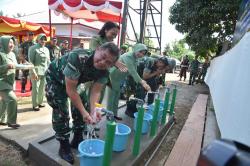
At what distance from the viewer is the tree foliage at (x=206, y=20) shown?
11281 mm

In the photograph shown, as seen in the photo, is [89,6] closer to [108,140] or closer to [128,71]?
[128,71]

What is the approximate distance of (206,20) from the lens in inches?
476

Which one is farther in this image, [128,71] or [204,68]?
[204,68]

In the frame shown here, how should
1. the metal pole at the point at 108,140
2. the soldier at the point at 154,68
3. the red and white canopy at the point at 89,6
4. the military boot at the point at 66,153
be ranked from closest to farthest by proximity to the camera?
the metal pole at the point at 108,140 → the military boot at the point at 66,153 → the soldier at the point at 154,68 → the red and white canopy at the point at 89,6

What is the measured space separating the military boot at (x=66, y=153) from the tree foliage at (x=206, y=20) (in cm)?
996

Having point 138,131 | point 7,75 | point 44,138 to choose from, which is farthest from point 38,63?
point 138,131

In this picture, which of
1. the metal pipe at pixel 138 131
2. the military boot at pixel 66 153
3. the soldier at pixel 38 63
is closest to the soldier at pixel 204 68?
the soldier at pixel 38 63

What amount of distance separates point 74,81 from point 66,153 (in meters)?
1.06

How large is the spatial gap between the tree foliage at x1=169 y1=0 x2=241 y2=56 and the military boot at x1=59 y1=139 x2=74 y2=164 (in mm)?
9956

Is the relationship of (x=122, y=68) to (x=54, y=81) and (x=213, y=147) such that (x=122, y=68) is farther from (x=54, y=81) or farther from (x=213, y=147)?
(x=213, y=147)

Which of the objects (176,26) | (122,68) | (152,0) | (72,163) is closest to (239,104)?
(122,68)

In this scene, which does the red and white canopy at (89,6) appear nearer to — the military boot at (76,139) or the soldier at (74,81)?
the soldier at (74,81)

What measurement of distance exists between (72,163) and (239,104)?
6.90 feet

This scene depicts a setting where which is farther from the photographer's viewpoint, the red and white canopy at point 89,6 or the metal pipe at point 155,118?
the red and white canopy at point 89,6
